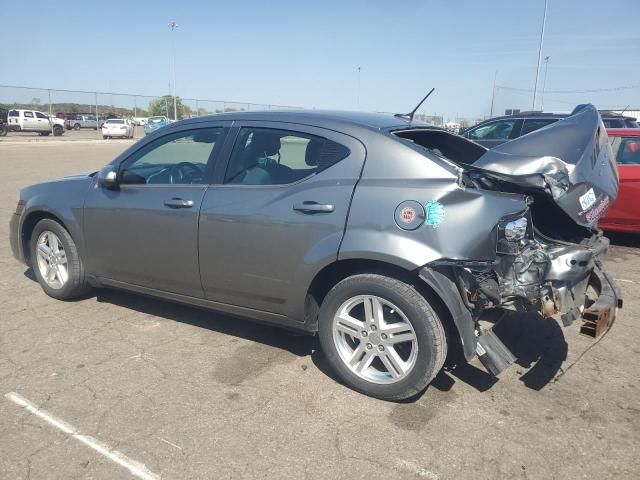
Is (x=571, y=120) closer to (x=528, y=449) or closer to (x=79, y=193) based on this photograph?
(x=528, y=449)

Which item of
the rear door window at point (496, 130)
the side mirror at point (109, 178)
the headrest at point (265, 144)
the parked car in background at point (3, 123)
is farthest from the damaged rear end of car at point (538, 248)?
the parked car in background at point (3, 123)

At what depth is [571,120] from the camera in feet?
11.1

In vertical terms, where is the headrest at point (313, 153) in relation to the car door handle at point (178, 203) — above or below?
above

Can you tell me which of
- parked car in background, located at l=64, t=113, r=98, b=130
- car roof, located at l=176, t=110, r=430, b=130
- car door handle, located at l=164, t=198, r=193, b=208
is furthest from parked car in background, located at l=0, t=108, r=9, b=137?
car door handle, located at l=164, t=198, r=193, b=208

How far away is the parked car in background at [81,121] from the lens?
41.6 metres

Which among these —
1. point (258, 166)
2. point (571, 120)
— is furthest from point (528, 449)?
point (258, 166)

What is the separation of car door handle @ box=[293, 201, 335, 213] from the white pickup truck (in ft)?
119

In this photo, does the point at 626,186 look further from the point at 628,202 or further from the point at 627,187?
the point at 628,202

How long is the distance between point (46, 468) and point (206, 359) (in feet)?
4.13

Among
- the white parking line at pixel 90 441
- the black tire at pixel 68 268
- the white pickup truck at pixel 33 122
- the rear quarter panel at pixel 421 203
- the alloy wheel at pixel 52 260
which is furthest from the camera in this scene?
the white pickup truck at pixel 33 122

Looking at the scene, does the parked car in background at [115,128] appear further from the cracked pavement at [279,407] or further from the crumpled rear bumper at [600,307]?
the crumpled rear bumper at [600,307]

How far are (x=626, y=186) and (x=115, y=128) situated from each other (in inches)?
1378

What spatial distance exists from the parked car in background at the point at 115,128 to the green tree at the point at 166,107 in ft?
18.2

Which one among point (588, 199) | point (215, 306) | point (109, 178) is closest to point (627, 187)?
point (588, 199)
